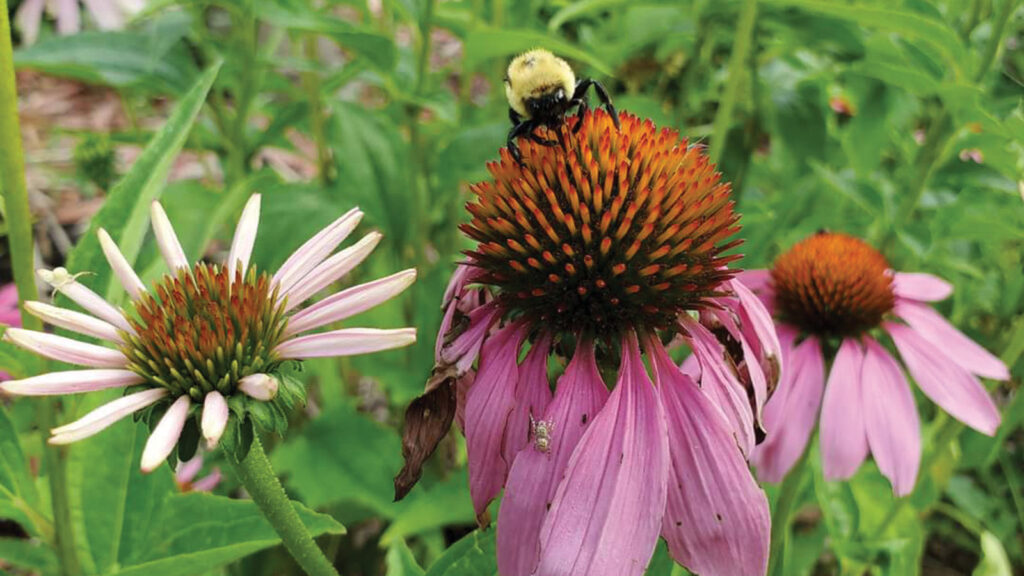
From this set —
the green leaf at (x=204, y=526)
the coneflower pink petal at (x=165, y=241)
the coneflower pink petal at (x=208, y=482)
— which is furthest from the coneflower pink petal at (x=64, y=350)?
the coneflower pink petal at (x=208, y=482)

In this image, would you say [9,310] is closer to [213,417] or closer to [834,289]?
[213,417]

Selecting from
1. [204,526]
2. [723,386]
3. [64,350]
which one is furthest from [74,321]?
[723,386]

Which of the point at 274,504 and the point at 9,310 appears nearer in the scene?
the point at 274,504

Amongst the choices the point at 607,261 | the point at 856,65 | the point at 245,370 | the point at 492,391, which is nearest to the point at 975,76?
the point at 856,65

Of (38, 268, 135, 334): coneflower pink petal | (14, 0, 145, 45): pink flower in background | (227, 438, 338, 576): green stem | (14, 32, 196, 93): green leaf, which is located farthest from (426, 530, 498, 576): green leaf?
(14, 0, 145, 45): pink flower in background

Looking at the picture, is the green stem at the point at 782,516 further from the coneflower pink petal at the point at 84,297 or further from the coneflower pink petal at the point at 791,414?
the coneflower pink petal at the point at 84,297

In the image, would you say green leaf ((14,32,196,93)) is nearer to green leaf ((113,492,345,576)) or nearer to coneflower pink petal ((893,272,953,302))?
green leaf ((113,492,345,576))

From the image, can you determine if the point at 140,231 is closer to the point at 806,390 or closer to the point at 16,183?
the point at 16,183
